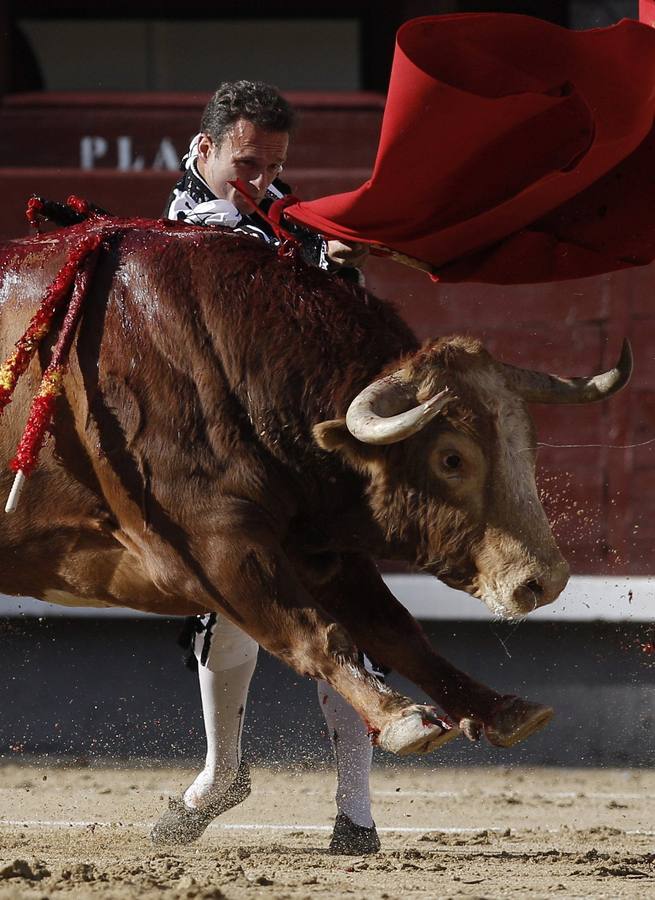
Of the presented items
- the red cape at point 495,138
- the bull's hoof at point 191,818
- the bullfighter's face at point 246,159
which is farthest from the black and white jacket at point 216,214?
the bull's hoof at point 191,818

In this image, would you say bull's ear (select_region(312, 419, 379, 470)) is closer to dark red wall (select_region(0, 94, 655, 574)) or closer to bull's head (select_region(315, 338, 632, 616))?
bull's head (select_region(315, 338, 632, 616))

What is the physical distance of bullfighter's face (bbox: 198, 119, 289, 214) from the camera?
372 cm

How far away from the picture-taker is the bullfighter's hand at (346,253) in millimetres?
3670

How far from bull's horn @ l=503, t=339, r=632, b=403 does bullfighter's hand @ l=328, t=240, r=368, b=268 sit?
0.54 metres

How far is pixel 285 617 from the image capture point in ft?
10.2

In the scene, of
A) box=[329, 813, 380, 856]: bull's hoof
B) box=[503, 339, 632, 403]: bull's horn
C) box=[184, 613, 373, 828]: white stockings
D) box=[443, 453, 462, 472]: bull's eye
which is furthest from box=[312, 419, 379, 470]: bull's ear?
box=[329, 813, 380, 856]: bull's hoof

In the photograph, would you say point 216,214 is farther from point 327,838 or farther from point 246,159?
point 327,838

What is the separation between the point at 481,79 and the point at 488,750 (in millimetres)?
2776

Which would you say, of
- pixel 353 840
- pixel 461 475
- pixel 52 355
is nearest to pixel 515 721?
pixel 461 475

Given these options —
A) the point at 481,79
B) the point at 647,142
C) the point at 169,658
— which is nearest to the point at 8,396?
the point at 481,79

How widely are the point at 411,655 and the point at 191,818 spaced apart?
0.92m

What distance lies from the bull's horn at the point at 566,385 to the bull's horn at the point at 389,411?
0.66ft

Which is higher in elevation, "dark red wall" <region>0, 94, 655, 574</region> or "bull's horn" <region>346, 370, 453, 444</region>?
"bull's horn" <region>346, 370, 453, 444</region>

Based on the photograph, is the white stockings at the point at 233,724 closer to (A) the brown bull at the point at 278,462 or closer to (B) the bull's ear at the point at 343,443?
(A) the brown bull at the point at 278,462
